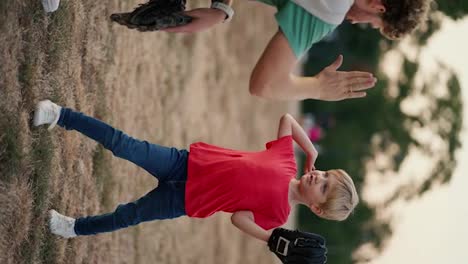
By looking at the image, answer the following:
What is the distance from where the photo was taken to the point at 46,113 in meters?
2.70

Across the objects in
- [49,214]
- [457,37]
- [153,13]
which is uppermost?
[153,13]

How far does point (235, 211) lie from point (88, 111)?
1198 mm

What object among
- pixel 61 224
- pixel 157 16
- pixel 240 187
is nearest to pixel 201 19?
pixel 157 16

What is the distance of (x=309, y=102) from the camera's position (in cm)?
1123

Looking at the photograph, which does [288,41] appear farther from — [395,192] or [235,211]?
[395,192]

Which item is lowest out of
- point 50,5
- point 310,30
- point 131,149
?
point 131,149

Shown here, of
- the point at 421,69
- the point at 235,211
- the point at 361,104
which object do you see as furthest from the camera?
the point at 361,104

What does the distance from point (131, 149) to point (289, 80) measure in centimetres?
71

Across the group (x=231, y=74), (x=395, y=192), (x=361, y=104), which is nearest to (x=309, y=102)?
(x=361, y=104)

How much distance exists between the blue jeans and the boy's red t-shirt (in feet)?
0.19

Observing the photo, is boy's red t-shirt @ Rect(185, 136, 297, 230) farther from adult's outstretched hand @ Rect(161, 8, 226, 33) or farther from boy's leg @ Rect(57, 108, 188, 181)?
adult's outstretched hand @ Rect(161, 8, 226, 33)

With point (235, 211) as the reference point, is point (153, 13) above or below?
above

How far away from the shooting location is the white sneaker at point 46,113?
2.69 m

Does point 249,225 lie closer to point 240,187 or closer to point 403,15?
point 240,187
